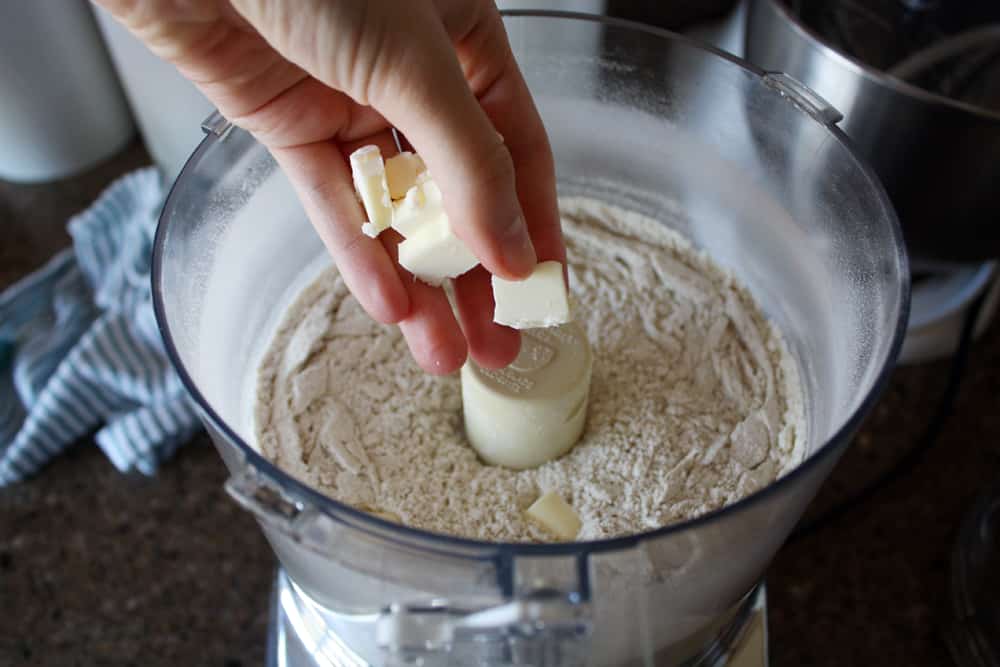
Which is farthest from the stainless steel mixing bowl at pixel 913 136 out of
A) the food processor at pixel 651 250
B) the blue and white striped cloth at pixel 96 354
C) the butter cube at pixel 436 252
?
the blue and white striped cloth at pixel 96 354

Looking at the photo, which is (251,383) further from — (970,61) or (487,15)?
(970,61)

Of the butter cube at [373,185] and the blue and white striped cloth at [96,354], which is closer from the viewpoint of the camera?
the butter cube at [373,185]

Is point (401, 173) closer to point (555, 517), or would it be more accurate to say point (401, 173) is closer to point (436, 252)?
point (436, 252)

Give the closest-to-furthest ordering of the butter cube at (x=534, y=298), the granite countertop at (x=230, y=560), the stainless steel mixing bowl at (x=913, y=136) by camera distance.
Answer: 1. the butter cube at (x=534, y=298)
2. the stainless steel mixing bowl at (x=913, y=136)
3. the granite countertop at (x=230, y=560)

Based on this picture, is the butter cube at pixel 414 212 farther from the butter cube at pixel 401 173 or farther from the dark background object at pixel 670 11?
the dark background object at pixel 670 11

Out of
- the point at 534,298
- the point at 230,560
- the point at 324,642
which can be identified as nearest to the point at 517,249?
the point at 534,298

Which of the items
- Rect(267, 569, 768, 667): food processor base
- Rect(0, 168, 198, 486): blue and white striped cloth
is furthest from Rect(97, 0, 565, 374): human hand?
Rect(0, 168, 198, 486): blue and white striped cloth

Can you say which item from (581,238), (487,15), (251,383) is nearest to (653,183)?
(581,238)
